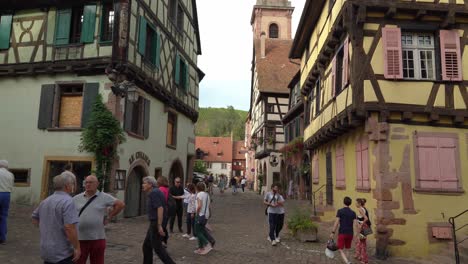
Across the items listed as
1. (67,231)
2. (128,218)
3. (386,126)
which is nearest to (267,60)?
(128,218)

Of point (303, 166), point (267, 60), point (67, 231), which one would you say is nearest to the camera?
point (67, 231)

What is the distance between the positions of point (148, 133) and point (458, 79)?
11542 mm

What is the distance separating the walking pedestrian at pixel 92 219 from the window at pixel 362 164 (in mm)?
7433

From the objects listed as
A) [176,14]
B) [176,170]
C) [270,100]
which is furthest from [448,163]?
[270,100]

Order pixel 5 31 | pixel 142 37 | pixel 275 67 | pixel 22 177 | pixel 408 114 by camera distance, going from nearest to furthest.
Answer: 1. pixel 408 114
2. pixel 22 177
3. pixel 5 31
4. pixel 142 37
5. pixel 275 67

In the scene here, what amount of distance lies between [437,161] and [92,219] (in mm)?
8700

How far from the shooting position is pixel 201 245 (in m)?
8.86

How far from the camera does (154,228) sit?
21.2 ft

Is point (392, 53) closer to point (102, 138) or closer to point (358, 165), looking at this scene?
point (358, 165)

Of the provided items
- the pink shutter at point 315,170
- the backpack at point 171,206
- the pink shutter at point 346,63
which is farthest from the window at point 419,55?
the pink shutter at point 315,170

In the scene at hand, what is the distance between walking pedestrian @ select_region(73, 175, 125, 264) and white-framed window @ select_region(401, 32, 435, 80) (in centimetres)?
867

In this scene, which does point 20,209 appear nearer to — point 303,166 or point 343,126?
point 343,126

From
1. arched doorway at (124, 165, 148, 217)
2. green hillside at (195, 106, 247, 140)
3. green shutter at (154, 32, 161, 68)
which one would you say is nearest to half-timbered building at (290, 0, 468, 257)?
arched doorway at (124, 165, 148, 217)

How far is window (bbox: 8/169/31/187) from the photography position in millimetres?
13770
